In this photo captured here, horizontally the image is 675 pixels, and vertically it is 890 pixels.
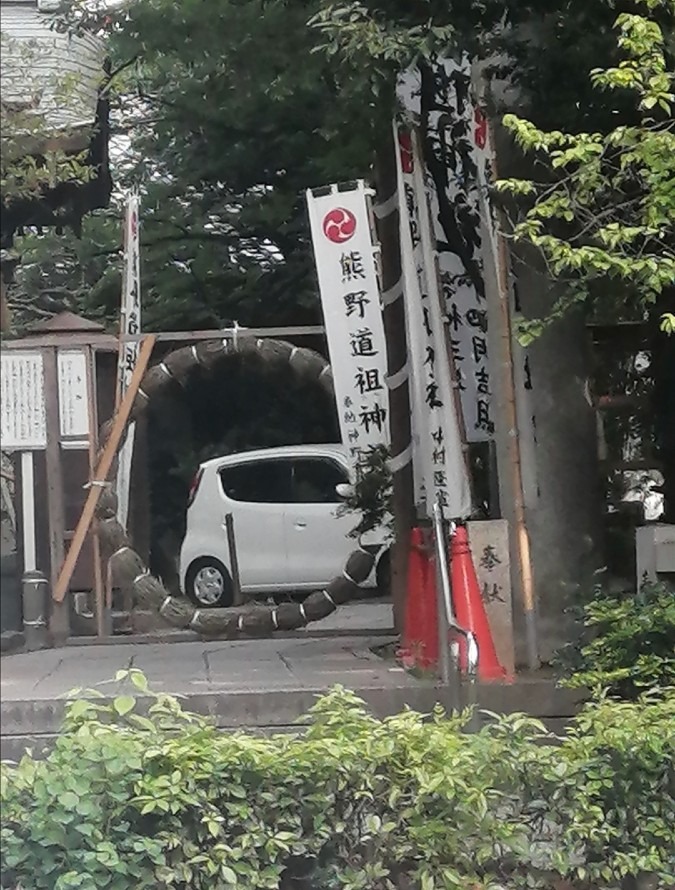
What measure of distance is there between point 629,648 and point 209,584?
187 cm

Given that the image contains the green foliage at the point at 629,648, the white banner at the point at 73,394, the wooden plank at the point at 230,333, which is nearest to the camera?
the green foliage at the point at 629,648

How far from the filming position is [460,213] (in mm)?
5891

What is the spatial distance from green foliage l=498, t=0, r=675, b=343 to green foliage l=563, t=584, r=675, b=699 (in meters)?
1.22

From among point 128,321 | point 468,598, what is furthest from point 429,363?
point 128,321

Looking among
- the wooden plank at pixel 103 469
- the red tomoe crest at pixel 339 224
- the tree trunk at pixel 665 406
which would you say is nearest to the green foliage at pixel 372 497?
the red tomoe crest at pixel 339 224

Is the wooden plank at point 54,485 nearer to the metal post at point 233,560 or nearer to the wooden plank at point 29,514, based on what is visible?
the wooden plank at point 29,514

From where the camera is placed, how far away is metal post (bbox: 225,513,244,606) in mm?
5535

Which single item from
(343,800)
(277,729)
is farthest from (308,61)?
(343,800)

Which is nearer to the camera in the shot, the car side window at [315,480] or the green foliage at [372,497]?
the car side window at [315,480]

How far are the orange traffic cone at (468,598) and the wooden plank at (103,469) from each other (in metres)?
1.62

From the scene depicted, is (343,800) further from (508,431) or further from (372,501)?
(508,431)

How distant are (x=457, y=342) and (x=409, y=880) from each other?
2.96 metres

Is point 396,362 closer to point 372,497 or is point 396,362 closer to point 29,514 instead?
point 372,497

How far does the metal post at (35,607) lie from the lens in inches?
181
